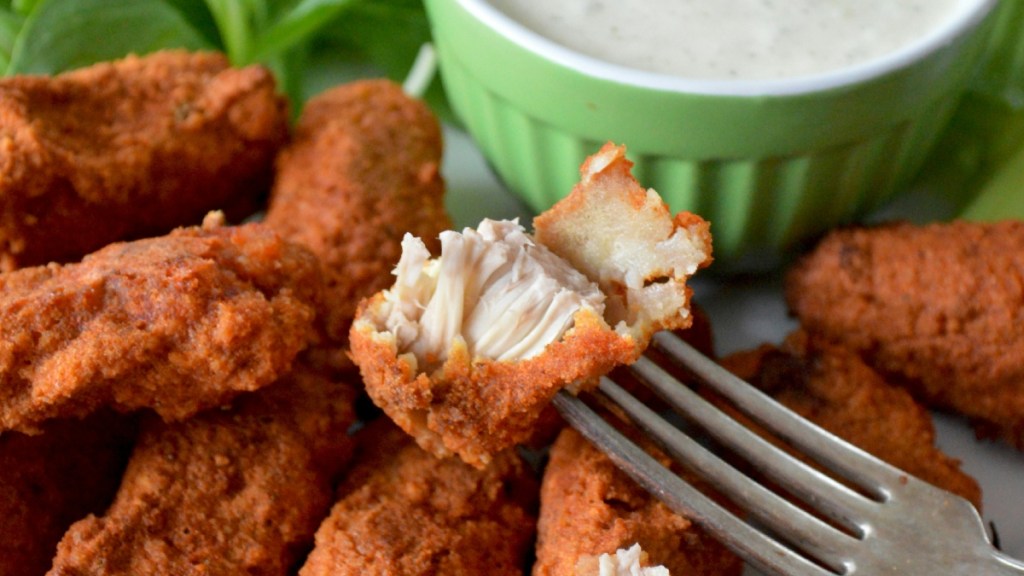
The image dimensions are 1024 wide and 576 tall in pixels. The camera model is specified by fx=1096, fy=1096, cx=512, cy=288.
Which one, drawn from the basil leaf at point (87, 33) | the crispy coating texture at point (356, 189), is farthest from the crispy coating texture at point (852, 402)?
the basil leaf at point (87, 33)

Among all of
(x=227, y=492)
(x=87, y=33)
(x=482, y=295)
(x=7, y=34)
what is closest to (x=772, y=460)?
(x=482, y=295)

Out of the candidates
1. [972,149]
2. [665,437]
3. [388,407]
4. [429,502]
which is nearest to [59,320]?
[388,407]

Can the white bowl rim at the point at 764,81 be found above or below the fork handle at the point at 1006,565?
above

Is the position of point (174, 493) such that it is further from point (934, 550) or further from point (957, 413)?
point (957, 413)

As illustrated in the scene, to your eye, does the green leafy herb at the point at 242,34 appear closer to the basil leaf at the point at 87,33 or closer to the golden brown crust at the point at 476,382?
the basil leaf at the point at 87,33

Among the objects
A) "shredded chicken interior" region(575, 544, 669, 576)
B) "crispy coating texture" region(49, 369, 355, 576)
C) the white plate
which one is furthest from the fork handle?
"crispy coating texture" region(49, 369, 355, 576)
